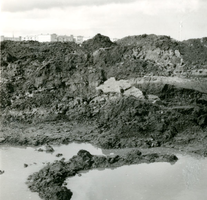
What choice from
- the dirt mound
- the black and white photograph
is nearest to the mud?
the black and white photograph

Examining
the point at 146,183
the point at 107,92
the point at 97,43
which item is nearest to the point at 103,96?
the point at 107,92

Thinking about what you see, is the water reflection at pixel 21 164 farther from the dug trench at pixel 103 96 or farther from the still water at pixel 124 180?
the dug trench at pixel 103 96

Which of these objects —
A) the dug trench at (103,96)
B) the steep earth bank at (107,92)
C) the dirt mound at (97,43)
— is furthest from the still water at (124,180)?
the dirt mound at (97,43)

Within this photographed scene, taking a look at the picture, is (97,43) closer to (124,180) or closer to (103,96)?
(103,96)

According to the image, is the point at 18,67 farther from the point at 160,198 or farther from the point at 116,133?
the point at 160,198

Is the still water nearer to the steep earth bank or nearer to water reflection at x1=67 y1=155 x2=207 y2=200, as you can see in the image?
water reflection at x1=67 y1=155 x2=207 y2=200

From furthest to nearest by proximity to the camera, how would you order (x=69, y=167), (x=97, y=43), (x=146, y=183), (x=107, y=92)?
(x=97, y=43)
(x=107, y=92)
(x=69, y=167)
(x=146, y=183)
